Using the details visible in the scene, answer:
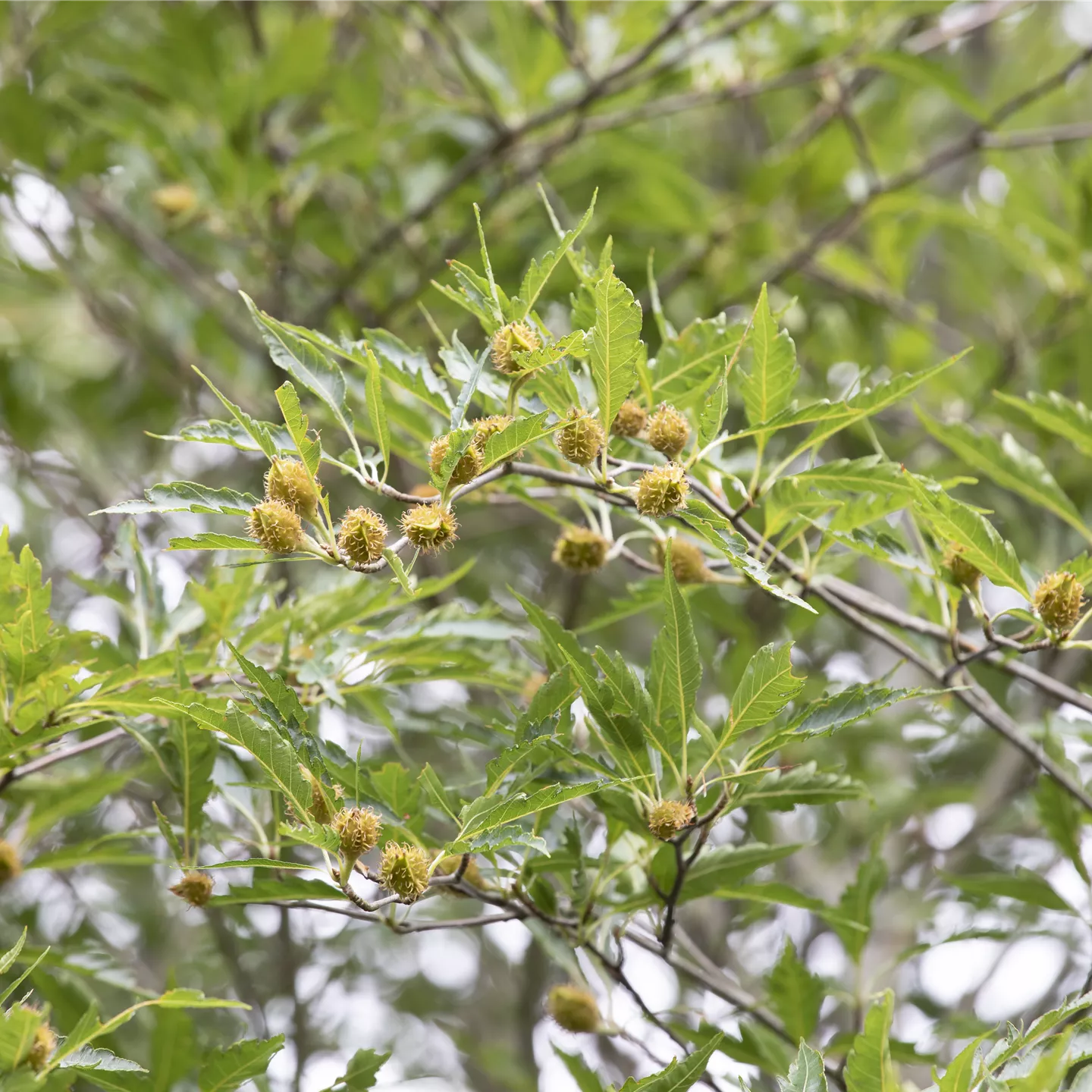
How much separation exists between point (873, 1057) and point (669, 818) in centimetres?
32

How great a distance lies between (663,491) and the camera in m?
1.23

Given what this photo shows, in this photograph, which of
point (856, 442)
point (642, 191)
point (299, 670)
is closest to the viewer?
point (299, 670)

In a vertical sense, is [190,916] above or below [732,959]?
above

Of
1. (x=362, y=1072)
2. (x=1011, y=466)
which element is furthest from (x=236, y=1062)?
(x=1011, y=466)

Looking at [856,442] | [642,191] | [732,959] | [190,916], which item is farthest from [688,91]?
[190,916]

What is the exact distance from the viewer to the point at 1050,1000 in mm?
2578

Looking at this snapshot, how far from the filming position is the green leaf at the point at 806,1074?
119cm

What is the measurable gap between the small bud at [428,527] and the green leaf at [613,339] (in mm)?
221

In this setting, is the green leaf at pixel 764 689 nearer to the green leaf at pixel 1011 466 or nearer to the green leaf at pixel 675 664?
the green leaf at pixel 675 664

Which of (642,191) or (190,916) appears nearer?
(642,191)

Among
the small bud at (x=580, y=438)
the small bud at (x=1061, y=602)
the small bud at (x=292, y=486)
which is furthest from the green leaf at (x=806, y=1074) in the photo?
the small bud at (x=292, y=486)

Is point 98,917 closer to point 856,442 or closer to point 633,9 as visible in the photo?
point 856,442

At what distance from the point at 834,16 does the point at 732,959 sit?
7.52 ft

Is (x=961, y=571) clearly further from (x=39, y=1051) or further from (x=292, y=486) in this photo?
(x=39, y=1051)
